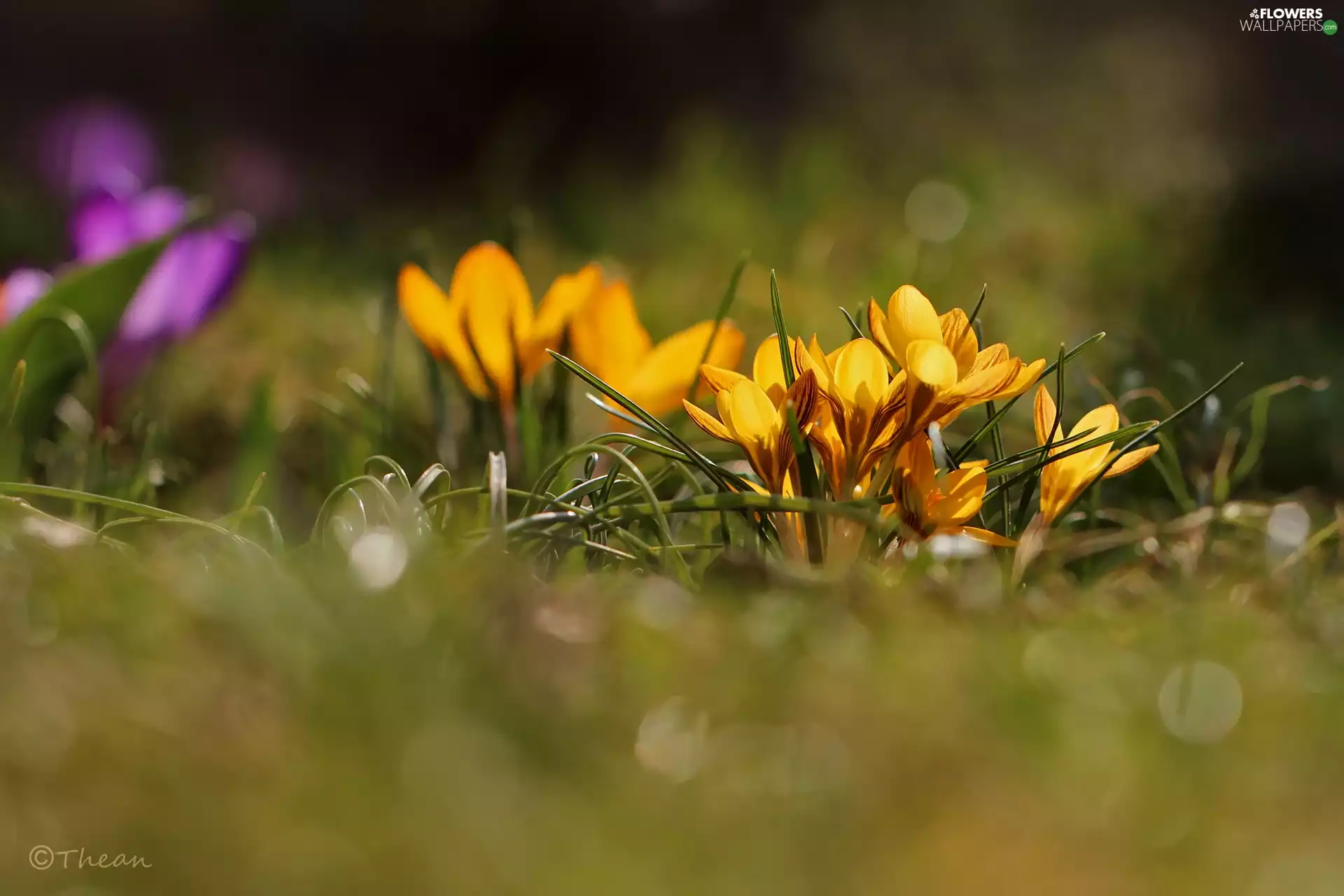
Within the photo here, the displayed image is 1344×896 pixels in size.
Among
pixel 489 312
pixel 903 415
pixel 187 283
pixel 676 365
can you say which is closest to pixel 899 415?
pixel 903 415

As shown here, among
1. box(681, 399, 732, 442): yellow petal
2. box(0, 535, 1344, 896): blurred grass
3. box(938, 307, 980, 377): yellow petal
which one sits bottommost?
box(0, 535, 1344, 896): blurred grass

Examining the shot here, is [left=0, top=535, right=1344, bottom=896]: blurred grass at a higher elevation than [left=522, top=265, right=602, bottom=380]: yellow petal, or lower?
lower

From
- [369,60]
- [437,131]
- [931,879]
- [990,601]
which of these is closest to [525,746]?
[931,879]

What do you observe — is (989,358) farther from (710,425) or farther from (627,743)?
(627,743)

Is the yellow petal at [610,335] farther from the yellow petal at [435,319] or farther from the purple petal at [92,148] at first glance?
the purple petal at [92,148]

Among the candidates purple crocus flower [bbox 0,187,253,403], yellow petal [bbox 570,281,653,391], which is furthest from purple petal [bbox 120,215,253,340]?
yellow petal [bbox 570,281,653,391]

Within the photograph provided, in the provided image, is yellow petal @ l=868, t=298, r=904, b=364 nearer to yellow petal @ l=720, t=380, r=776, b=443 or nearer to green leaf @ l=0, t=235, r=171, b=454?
yellow petal @ l=720, t=380, r=776, b=443

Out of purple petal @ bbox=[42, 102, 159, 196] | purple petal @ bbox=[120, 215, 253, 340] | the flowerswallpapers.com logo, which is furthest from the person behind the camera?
purple petal @ bbox=[42, 102, 159, 196]

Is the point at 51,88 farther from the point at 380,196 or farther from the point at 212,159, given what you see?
the point at 380,196
